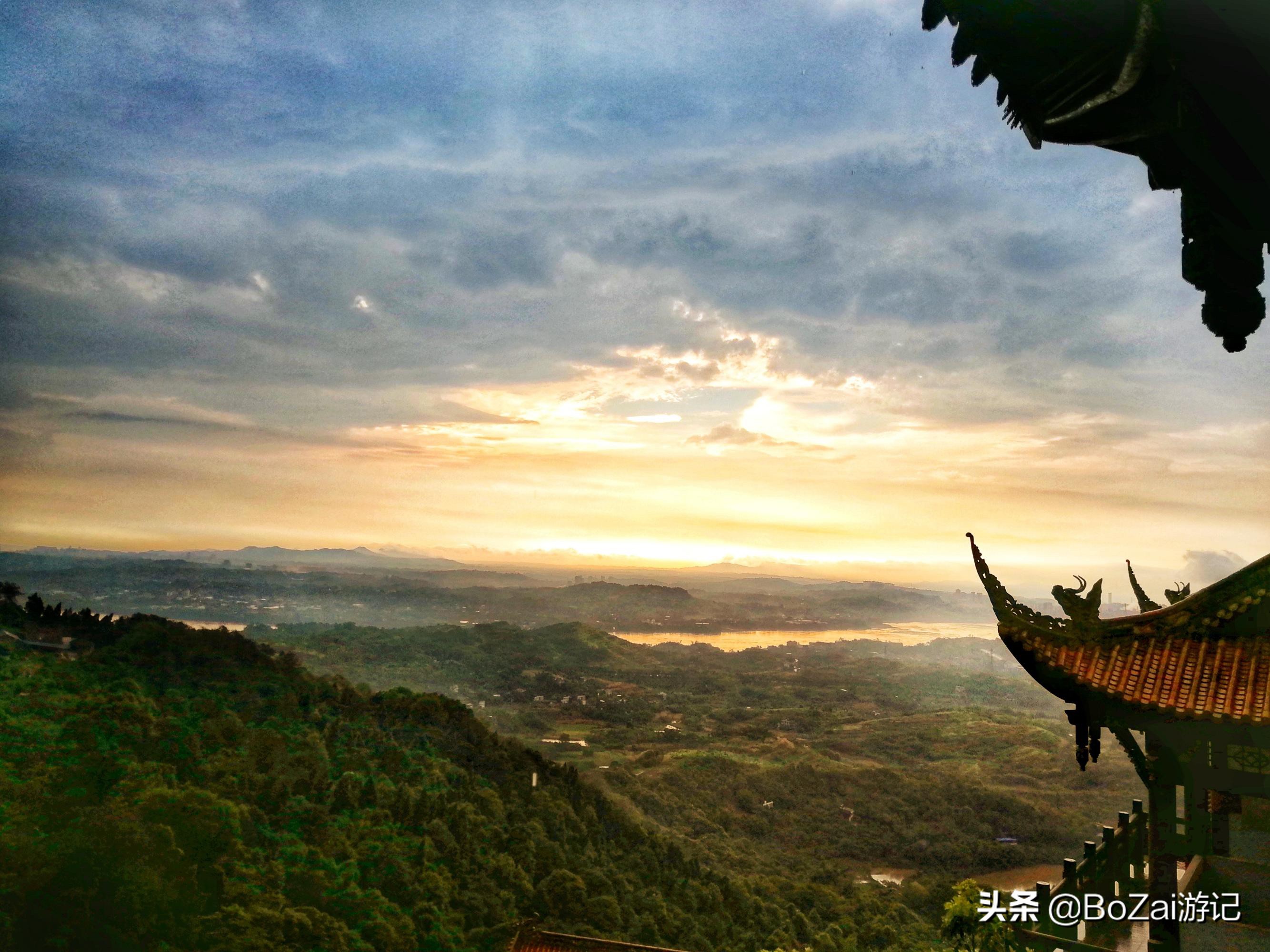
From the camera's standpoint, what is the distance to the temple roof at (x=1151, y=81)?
311 centimetres

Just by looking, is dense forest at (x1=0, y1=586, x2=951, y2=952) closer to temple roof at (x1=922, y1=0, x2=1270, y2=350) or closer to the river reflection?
temple roof at (x1=922, y1=0, x2=1270, y2=350)

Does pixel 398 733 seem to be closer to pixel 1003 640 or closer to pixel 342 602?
pixel 1003 640

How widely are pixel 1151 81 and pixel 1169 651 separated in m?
4.32

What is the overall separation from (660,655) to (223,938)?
4636 inches

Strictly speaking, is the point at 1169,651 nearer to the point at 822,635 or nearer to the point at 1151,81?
the point at 1151,81

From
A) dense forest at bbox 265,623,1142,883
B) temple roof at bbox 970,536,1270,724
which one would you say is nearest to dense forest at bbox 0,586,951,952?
dense forest at bbox 265,623,1142,883

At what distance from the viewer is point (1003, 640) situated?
6.20 m

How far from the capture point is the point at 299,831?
41.3 meters

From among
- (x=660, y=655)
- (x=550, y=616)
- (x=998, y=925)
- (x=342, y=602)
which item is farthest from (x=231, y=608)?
(x=998, y=925)

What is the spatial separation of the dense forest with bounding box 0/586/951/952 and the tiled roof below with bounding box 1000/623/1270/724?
106ft

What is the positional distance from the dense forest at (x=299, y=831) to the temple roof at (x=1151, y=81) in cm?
3549

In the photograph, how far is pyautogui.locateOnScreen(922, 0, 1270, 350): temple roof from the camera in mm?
3107

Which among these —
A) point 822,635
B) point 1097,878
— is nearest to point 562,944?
point 1097,878

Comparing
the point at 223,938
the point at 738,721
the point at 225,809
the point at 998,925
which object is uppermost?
the point at 998,925
